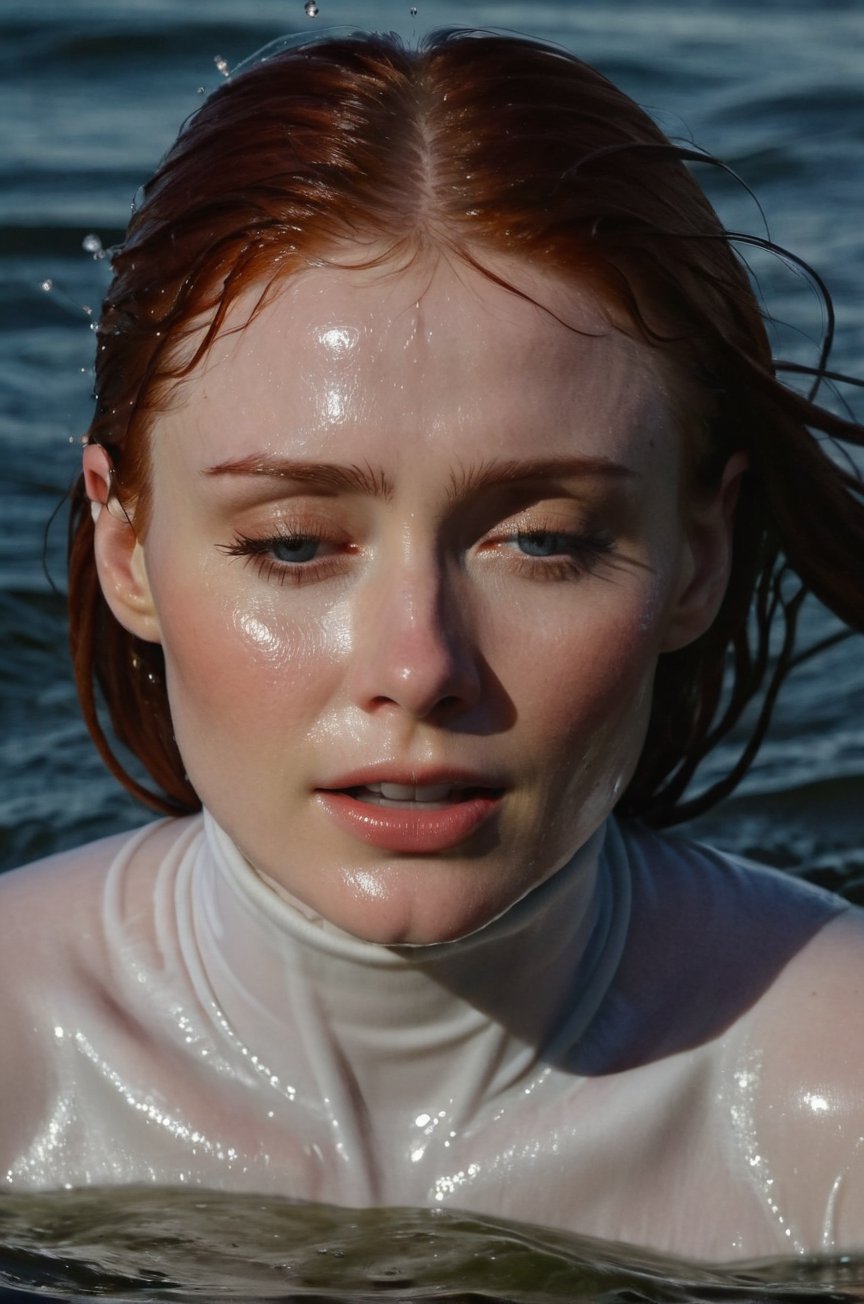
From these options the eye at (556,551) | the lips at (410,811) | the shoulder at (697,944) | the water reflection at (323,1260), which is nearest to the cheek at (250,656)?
the lips at (410,811)

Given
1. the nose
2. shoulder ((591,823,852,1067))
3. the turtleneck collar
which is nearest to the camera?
the nose

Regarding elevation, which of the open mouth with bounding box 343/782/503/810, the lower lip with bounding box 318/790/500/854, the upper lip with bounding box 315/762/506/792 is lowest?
the lower lip with bounding box 318/790/500/854

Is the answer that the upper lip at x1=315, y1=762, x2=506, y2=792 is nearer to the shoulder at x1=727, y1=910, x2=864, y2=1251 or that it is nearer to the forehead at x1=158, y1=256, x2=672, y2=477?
the forehead at x1=158, y1=256, x2=672, y2=477

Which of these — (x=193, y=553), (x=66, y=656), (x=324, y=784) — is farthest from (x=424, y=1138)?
(x=66, y=656)

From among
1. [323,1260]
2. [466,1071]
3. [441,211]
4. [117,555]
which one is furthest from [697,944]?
[441,211]

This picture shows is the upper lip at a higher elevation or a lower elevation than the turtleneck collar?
higher

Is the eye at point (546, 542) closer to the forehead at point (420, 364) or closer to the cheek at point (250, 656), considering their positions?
the forehead at point (420, 364)

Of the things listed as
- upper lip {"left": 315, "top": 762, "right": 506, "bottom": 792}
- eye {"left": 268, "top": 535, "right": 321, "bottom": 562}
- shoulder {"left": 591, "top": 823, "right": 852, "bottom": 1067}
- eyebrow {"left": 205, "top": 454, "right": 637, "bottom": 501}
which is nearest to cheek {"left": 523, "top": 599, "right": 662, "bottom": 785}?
upper lip {"left": 315, "top": 762, "right": 506, "bottom": 792}

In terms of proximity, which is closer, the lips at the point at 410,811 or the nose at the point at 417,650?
the nose at the point at 417,650

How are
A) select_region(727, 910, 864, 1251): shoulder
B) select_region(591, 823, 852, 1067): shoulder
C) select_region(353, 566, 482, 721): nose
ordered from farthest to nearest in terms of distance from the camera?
select_region(591, 823, 852, 1067): shoulder → select_region(727, 910, 864, 1251): shoulder → select_region(353, 566, 482, 721): nose

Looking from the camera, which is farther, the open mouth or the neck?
the neck

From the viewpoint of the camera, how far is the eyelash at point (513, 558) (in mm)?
2701

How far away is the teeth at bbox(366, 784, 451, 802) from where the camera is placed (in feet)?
8.87

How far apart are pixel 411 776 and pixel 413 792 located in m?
0.04
